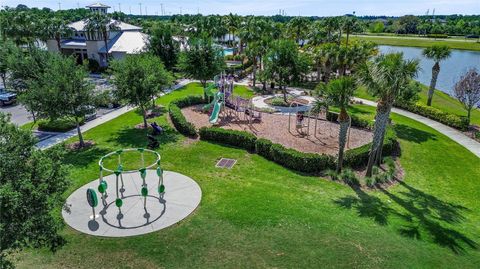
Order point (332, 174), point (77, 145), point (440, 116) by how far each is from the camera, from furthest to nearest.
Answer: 1. point (440, 116)
2. point (77, 145)
3. point (332, 174)

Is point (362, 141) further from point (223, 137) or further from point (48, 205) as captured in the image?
point (48, 205)

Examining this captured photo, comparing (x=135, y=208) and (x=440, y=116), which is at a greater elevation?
(x=440, y=116)

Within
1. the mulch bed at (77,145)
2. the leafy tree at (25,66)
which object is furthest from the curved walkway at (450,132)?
the leafy tree at (25,66)

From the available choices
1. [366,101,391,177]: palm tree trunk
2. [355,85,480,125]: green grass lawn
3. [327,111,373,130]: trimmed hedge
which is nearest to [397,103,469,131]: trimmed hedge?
[355,85,480,125]: green grass lawn

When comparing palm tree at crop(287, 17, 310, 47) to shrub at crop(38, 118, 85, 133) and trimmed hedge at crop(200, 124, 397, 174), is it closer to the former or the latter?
trimmed hedge at crop(200, 124, 397, 174)

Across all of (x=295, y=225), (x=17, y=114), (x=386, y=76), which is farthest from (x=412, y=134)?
(x=17, y=114)

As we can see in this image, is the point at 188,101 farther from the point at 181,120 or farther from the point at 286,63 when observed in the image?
the point at 286,63
